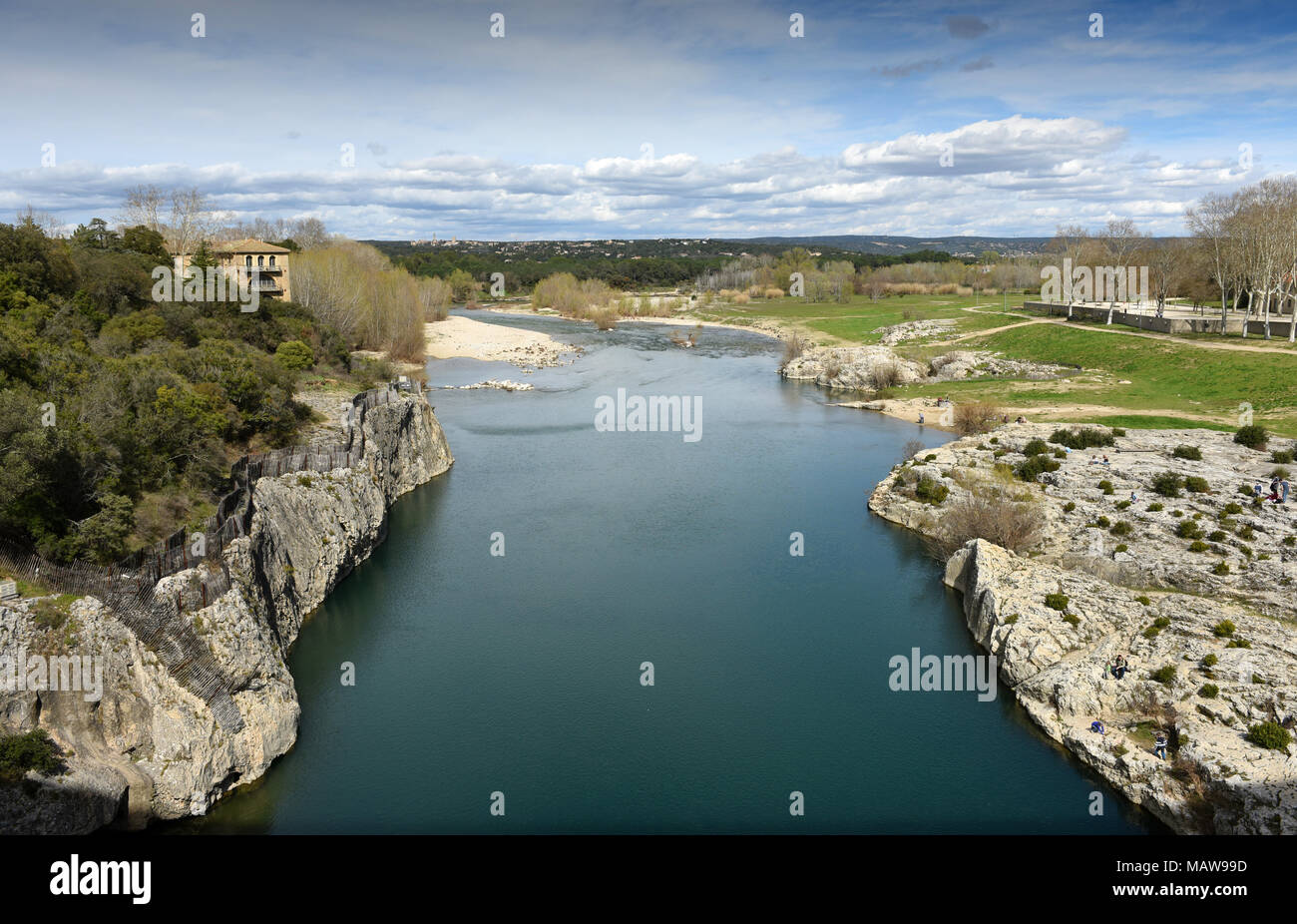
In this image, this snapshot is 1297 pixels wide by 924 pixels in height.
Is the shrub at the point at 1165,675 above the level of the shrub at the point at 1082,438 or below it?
below

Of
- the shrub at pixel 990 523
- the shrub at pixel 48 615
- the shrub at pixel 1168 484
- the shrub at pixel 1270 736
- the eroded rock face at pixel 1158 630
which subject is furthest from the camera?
the shrub at pixel 1168 484

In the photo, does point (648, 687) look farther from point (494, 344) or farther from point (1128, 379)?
point (494, 344)

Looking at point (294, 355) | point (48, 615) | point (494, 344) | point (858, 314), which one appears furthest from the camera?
point (858, 314)

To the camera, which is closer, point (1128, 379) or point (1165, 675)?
point (1165, 675)

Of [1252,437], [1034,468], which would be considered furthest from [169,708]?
[1252,437]

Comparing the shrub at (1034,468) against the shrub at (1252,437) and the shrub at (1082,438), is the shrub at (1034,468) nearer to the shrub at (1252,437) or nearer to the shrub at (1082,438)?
the shrub at (1082,438)

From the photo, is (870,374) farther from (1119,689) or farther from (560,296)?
(560,296)

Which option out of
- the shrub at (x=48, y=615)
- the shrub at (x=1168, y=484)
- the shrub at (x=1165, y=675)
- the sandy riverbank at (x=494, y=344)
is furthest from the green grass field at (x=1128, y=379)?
the shrub at (x=48, y=615)
